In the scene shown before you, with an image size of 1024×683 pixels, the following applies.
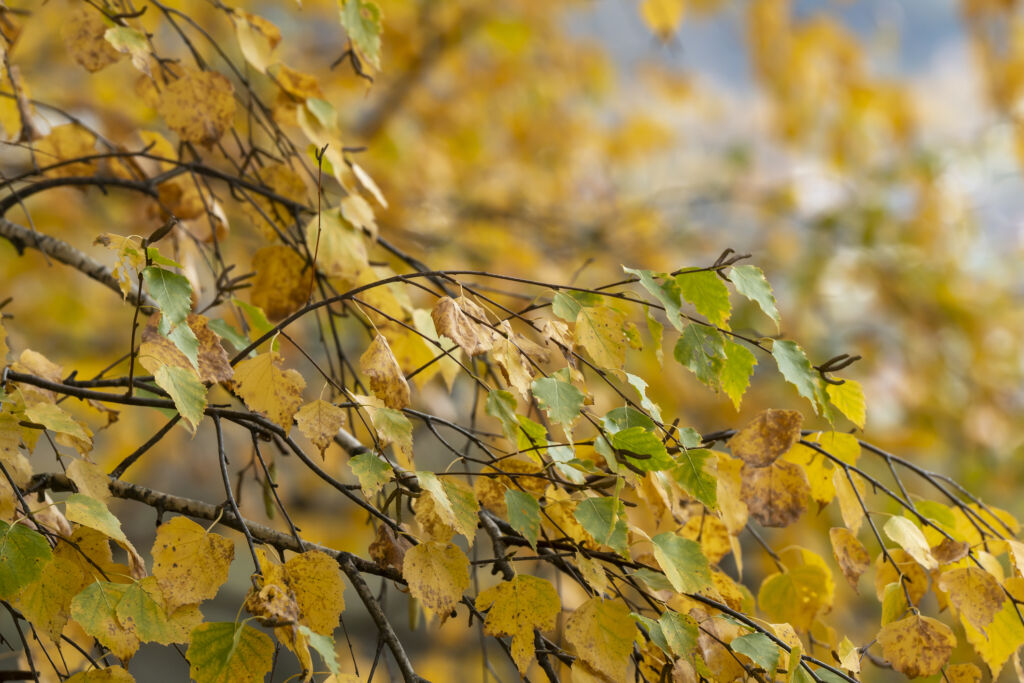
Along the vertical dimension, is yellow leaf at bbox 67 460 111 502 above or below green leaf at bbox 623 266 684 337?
below

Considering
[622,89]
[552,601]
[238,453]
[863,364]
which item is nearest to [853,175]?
[863,364]

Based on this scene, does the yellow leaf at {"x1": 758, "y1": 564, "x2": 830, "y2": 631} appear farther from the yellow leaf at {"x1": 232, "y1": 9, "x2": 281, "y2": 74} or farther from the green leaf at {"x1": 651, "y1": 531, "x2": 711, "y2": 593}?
the yellow leaf at {"x1": 232, "y1": 9, "x2": 281, "y2": 74}

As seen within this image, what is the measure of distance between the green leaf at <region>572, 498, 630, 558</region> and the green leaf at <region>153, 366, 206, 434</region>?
0.24 m

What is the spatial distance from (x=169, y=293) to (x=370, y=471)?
0.56 feet

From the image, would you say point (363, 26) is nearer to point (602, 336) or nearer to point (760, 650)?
point (602, 336)

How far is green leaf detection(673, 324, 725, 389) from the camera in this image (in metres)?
0.56

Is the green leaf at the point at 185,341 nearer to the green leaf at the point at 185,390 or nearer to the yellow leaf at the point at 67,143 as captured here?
the green leaf at the point at 185,390

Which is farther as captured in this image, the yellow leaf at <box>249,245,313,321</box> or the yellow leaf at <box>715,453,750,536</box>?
the yellow leaf at <box>249,245,313,321</box>

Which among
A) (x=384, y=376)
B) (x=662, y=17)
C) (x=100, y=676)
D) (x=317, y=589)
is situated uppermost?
(x=662, y=17)

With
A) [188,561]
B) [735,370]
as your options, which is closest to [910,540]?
[735,370]

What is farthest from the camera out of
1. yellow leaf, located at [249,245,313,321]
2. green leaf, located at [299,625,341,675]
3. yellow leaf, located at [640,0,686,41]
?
yellow leaf, located at [640,0,686,41]

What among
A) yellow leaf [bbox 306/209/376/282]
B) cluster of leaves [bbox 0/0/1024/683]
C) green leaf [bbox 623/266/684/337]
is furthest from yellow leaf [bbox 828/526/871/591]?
yellow leaf [bbox 306/209/376/282]

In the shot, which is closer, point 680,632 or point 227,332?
point 680,632

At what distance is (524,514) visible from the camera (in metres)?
0.50
